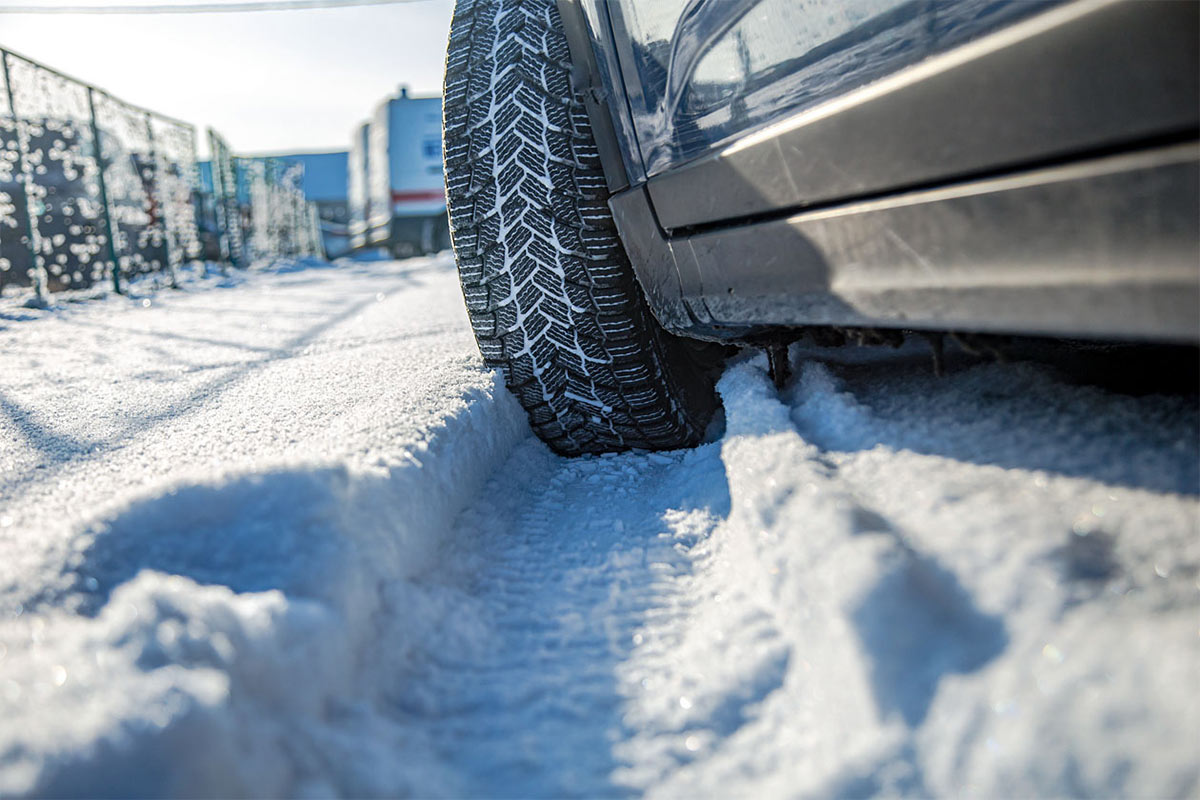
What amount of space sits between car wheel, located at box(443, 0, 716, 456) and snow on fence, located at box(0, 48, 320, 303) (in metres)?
4.93

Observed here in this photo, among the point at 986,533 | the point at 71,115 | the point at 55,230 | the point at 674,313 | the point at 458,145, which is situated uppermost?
the point at 71,115

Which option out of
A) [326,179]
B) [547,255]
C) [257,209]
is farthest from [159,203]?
[326,179]

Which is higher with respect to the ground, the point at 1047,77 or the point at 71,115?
the point at 71,115

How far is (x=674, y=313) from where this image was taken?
1.26m

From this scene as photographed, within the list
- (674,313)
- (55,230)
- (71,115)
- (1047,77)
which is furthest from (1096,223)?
(71,115)

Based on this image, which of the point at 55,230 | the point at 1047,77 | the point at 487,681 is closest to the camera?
the point at 1047,77

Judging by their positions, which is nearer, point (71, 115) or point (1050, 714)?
point (1050, 714)

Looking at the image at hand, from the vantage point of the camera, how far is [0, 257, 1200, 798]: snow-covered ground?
0.52 meters

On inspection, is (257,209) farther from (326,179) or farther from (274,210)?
(326,179)

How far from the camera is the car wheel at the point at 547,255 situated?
1.33 meters

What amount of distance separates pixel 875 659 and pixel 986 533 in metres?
Result: 0.17

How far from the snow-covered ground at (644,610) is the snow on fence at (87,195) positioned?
4891 millimetres

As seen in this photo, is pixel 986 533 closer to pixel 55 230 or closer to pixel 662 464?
pixel 662 464

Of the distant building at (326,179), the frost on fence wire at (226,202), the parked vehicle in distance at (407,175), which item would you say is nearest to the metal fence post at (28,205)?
the frost on fence wire at (226,202)
